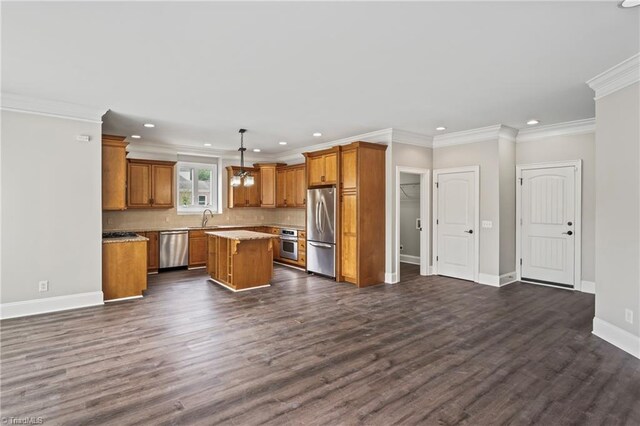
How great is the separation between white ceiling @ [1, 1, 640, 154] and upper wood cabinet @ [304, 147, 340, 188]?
4.19 feet

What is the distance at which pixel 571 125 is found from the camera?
5.54 meters

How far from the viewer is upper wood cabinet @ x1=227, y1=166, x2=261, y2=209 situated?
28.0 feet

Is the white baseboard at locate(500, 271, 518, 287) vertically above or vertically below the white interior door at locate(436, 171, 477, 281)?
below

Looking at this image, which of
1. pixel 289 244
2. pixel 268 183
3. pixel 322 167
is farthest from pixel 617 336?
pixel 268 183

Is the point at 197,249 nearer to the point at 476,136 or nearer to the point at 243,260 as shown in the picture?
the point at 243,260

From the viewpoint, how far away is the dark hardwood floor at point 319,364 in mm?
2336

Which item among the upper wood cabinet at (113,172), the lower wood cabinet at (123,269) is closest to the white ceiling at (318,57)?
the upper wood cabinet at (113,172)

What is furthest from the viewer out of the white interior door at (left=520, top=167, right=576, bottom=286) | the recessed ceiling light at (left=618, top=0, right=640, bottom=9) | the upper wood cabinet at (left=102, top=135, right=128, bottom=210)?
the white interior door at (left=520, top=167, right=576, bottom=286)

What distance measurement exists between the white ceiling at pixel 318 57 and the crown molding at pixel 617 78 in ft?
0.37

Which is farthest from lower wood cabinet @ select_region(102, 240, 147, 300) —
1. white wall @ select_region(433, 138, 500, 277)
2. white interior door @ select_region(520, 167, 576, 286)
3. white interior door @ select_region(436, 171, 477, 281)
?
white interior door @ select_region(520, 167, 576, 286)

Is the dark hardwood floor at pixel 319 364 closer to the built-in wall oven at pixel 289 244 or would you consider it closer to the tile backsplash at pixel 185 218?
the built-in wall oven at pixel 289 244

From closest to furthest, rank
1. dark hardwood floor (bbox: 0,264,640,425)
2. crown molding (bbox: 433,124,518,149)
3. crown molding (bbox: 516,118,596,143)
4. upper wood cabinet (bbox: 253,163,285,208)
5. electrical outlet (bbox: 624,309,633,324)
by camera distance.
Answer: dark hardwood floor (bbox: 0,264,640,425) < electrical outlet (bbox: 624,309,633,324) < crown molding (bbox: 516,118,596,143) < crown molding (bbox: 433,124,518,149) < upper wood cabinet (bbox: 253,163,285,208)

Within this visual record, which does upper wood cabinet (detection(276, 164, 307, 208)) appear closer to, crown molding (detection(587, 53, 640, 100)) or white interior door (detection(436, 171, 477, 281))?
white interior door (detection(436, 171, 477, 281))

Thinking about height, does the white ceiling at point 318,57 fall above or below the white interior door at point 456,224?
above
